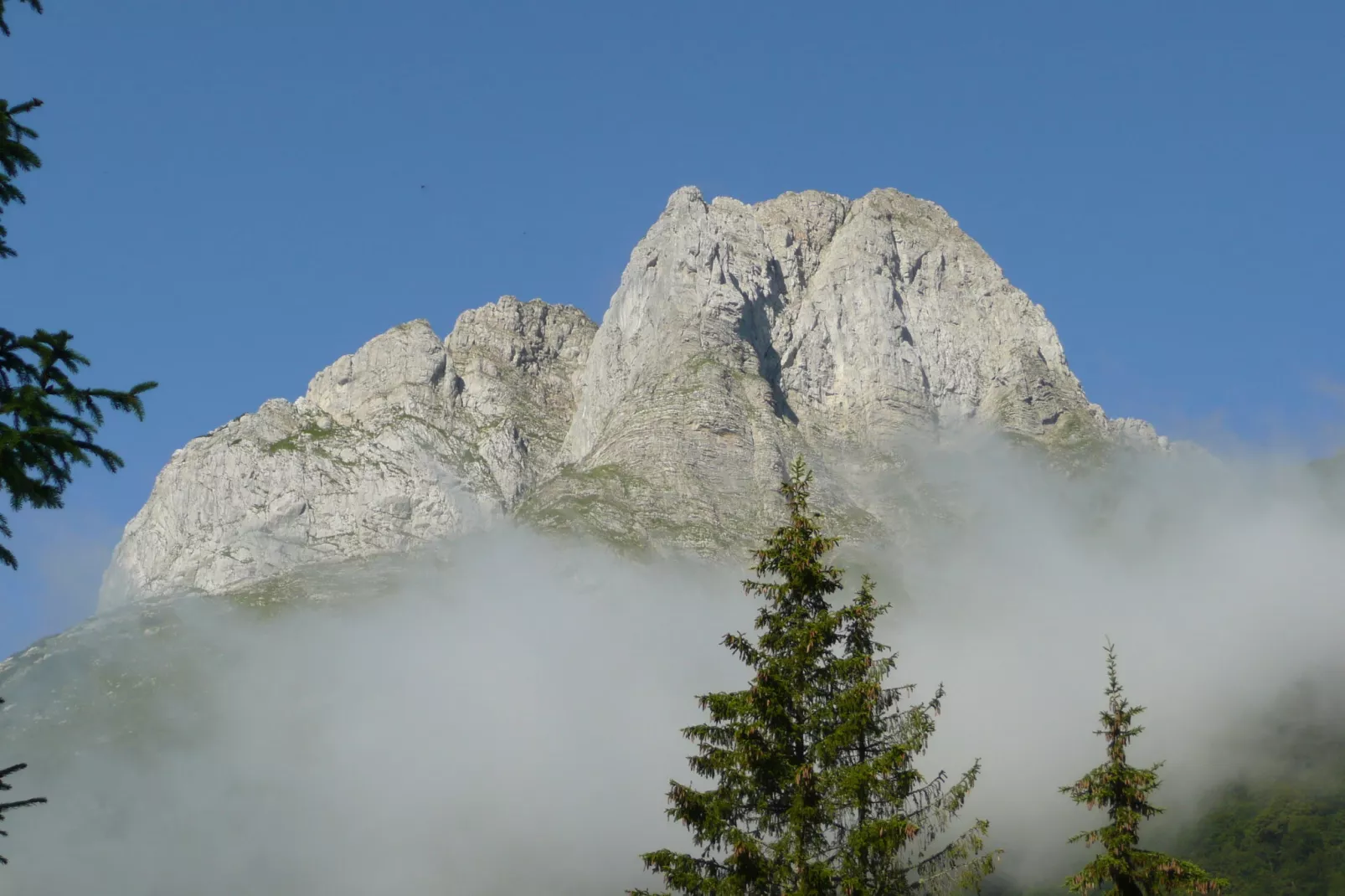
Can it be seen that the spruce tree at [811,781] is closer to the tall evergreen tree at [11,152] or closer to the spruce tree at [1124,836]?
the spruce tree at [1124,836]

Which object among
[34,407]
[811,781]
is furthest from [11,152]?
[811,781]

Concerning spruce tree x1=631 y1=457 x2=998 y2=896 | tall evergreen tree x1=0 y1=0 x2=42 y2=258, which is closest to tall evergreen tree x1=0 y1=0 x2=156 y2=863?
tall evergreen tree x1=0 y1=0 x2=42 y2=258

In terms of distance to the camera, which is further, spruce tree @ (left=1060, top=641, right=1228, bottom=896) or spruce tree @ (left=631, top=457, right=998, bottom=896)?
spruce tree @ (left=1060, top=641, right=1228, bottom=896)

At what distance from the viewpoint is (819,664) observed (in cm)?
2825

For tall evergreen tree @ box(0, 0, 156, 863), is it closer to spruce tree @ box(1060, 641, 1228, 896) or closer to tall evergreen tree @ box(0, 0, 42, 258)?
tall evergreen tree @ box(0, 0, 42, 258)

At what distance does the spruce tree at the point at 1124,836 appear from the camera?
28.4 metres

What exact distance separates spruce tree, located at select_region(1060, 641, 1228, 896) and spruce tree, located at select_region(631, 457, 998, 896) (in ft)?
9.46

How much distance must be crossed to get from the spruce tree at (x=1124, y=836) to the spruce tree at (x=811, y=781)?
288cm

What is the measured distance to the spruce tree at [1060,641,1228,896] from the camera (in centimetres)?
2842

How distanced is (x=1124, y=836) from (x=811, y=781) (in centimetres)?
758

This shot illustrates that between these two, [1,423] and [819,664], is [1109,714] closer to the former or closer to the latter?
[819,664]

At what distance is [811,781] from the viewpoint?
86.6ft

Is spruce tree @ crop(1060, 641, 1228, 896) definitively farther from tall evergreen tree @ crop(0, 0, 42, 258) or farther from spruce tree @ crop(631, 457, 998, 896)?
tall evergreen tree @ crop(0, 0, 42, 258)

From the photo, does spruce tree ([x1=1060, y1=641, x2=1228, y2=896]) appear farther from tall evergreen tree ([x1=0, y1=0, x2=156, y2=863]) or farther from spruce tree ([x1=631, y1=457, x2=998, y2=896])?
tall evergreen tree ([x1=0, y1=0, x2=156, y2=863])
